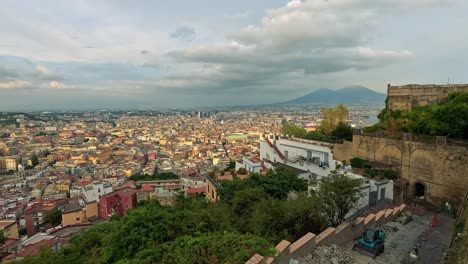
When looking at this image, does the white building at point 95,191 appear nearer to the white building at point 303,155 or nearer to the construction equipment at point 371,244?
the white building at point 303,155

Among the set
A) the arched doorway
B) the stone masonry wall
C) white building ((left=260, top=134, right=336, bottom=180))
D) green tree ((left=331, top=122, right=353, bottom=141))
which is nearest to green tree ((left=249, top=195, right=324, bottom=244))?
the stone masonry wall

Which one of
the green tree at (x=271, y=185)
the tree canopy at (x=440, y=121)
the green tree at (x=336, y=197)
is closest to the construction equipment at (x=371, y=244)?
the green tree at (x=336, y=197)

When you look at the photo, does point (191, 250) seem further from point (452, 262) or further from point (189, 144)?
point (189, 144)

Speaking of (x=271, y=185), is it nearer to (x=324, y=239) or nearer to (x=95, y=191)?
(x=324, y=239)

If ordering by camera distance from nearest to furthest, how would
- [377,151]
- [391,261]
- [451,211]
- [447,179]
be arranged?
[391,261] < [451,211] < [447,179] < [377,151]

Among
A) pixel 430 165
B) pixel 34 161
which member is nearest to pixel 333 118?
pixel 430 165

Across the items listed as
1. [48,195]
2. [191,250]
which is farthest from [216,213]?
[48,195]
